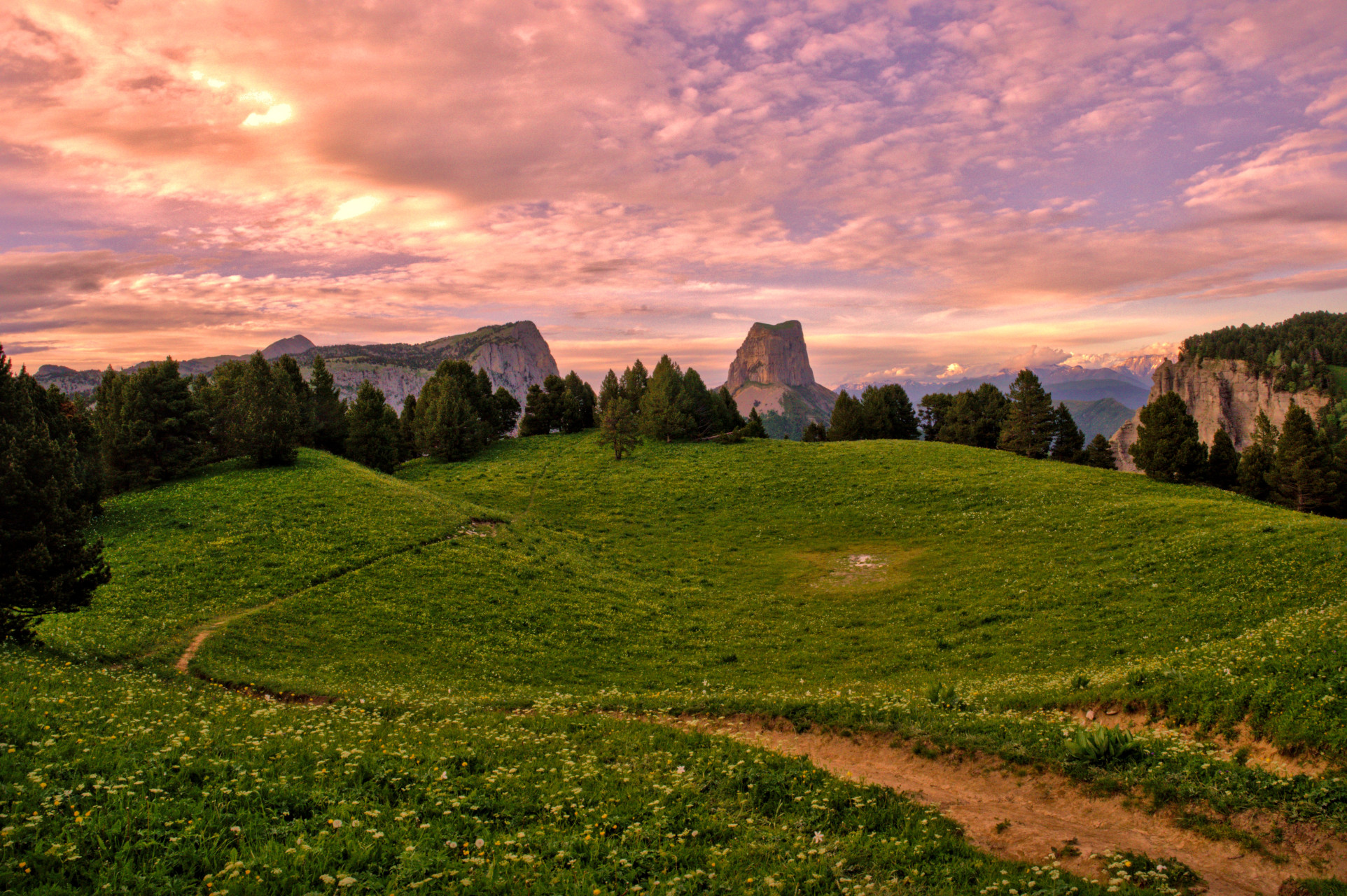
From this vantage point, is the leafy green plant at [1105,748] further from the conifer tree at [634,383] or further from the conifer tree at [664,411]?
the conifer tree at [634,383]

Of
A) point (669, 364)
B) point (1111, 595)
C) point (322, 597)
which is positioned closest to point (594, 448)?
point (669, 364)

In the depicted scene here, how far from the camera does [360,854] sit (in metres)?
7.65

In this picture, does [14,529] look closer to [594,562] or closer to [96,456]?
[594,562]

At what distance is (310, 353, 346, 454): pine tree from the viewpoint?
237 feet

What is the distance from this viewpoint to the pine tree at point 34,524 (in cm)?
1772

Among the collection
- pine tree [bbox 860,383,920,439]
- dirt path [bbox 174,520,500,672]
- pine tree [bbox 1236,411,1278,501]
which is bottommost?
dirt path [bbox 174,520,500,672]

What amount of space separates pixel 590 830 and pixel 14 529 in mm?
20678

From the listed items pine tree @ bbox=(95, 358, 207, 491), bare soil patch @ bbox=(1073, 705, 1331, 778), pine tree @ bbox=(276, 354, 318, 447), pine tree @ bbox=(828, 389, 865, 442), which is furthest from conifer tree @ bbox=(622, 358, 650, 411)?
bare soil patch @ bbox=(1073, 705, 1331, 778)

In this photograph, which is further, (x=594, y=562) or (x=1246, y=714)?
(x=594, y=562)

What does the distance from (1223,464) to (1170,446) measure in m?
22.7

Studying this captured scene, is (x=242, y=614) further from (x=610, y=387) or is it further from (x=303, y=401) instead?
(x=610, y=387)

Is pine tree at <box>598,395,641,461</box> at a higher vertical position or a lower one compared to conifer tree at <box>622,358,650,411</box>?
lower

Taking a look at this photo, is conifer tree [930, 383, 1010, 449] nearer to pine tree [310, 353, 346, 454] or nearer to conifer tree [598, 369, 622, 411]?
conifer tree [598, 369, 622, 411]

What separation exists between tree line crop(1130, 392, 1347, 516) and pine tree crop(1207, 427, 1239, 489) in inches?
68.9
